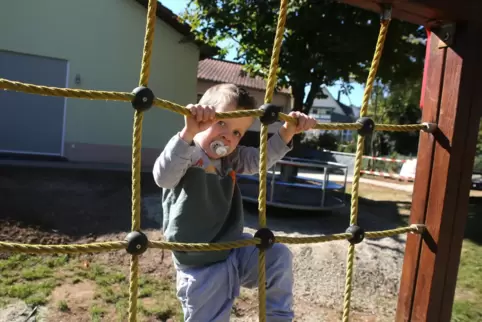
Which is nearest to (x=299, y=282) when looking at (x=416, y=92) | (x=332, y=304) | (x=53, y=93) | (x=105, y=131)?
(x=332, y=304)

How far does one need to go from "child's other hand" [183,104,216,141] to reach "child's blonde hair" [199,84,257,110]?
17cm

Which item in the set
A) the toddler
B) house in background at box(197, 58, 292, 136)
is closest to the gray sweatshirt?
the toddler

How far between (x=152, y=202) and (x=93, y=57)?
12.4 feet

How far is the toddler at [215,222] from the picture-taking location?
133 centimetres

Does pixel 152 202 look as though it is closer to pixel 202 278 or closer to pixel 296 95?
pixel 296 95

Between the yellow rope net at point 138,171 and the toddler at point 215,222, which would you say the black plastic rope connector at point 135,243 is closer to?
the yellow rope net at point 138,171

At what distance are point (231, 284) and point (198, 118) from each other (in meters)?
0.56

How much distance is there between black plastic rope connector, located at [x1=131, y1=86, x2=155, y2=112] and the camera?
119 centimetres

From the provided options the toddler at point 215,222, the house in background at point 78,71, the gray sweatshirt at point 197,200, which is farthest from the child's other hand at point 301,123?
the house in background at point 78,71

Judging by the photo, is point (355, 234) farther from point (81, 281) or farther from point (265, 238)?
point (81, 281)

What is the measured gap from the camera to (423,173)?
1.61 m

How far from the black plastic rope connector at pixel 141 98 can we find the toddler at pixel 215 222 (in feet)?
0.46

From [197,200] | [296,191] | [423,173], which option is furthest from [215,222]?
[296,191]

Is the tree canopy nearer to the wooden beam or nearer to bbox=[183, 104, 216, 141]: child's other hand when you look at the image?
the wooden beam
